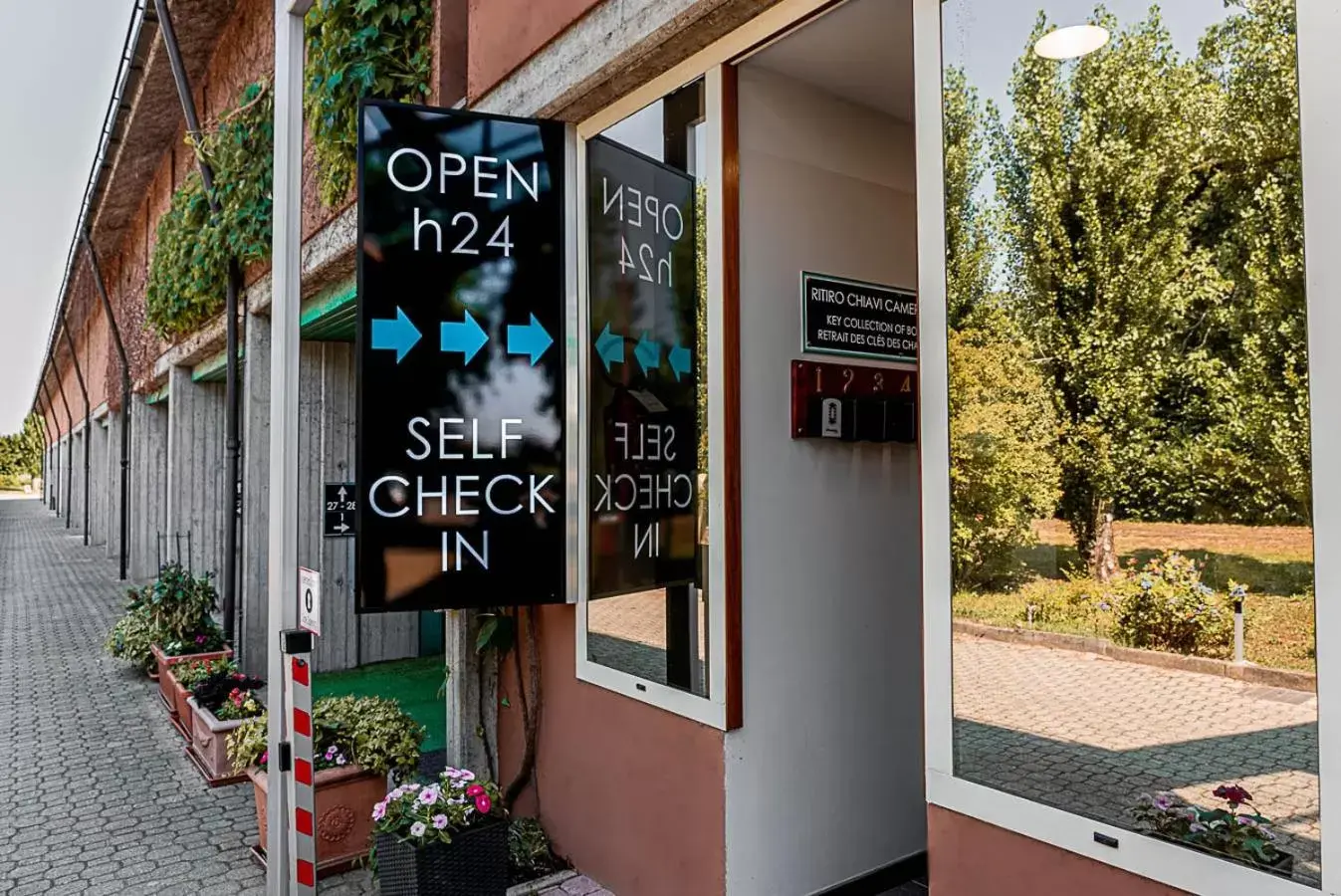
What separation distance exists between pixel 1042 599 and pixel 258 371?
733 centimetres

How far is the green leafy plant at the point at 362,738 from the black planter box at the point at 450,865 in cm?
99

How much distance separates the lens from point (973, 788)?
2549 millimetres

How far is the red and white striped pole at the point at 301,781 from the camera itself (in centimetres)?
372

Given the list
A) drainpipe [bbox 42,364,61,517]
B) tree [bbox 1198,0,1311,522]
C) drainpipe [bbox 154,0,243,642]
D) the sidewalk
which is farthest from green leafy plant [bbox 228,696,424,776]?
drainpipe [bbox 42,364,61,517]

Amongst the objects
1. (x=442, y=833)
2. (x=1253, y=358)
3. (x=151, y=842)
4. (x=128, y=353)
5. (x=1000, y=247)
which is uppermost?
(x=128, y=353)

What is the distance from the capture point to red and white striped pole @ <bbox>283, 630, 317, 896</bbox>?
3.72 meters

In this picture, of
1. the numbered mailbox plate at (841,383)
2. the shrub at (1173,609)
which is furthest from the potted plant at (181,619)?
the shrub at (1173,609)

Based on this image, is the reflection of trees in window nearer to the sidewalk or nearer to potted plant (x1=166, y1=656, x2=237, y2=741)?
the sidewalk

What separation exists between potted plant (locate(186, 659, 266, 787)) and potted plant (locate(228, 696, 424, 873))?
0.87 m

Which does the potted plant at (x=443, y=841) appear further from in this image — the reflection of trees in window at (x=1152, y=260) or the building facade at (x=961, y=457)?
the reflection of trees in window at (x=1152, y=260)

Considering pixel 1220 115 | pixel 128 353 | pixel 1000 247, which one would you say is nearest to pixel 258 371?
pixel 1000 247

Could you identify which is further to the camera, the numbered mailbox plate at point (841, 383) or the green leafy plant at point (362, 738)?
the green leafy plant at point (362, 738)

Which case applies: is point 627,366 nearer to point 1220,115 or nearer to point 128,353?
point 1220,115

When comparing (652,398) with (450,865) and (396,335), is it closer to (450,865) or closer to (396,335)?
(396,335)
